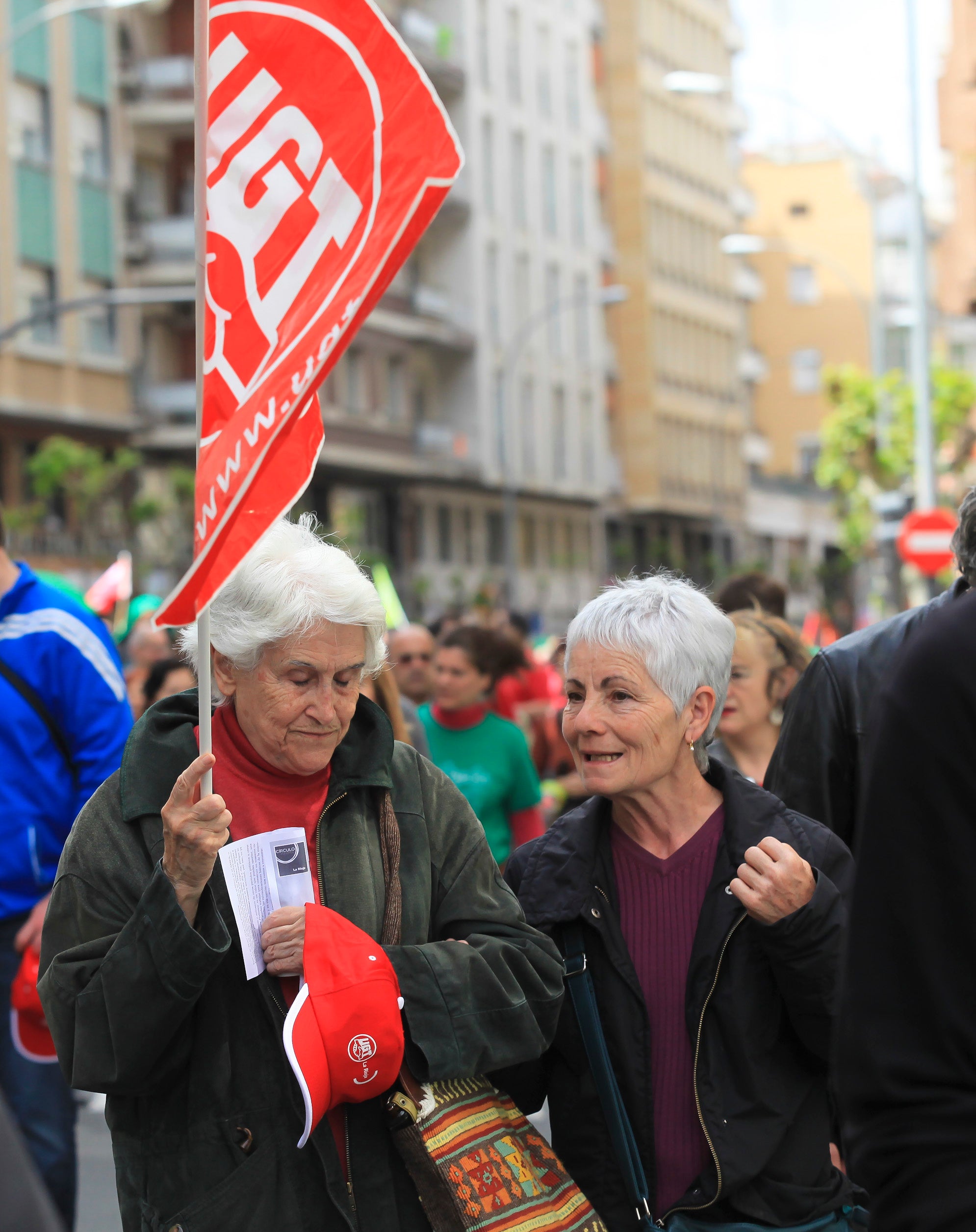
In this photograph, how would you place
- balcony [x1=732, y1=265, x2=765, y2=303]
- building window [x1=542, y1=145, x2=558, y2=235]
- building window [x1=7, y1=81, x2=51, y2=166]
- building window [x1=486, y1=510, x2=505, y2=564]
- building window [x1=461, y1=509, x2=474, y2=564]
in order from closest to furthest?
1. building window [x1=7, y1=81, x2=51, y2=166]
2. building window [x1=461, y1=509, x2=474, y2=564]
3. building window [x1=486, y1=510, x2=505, y2=564]
4. building window [x1=542, y1=145, x2=558, y2=235]
5. balcony [x1=732, y1=265, x2=765, y2=303]

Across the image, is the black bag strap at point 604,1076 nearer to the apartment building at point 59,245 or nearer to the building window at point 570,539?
the apartment building at point 59,245

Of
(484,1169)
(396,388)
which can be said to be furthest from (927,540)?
(396,388)

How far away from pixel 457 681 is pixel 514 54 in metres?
57.1

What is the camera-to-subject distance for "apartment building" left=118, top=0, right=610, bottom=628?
44.7 meters

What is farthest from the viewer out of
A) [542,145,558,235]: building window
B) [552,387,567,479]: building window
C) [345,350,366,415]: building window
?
[552,387,567,479]: building window

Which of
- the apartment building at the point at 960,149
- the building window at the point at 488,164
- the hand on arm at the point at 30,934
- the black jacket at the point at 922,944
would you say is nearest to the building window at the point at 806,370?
the building window at the point at 488,164

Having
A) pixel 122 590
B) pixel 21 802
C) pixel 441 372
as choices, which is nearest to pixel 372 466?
pixel 441 372

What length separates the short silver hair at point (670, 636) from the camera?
397 cm

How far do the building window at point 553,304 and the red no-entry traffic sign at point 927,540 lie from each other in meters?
43.4

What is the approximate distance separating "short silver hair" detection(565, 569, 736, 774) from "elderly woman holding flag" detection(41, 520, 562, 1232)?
499mm

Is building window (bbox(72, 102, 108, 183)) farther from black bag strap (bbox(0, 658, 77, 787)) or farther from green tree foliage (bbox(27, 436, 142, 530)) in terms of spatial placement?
black bag strap (bbox(0, 658, 77, 787))

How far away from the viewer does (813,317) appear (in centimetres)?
9669

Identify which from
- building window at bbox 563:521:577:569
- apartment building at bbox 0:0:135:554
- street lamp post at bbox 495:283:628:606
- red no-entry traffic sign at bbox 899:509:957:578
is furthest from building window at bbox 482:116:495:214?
red no-entry traffic sign at bbox 899:509:957:578

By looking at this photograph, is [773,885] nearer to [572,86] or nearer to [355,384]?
[355,384]
